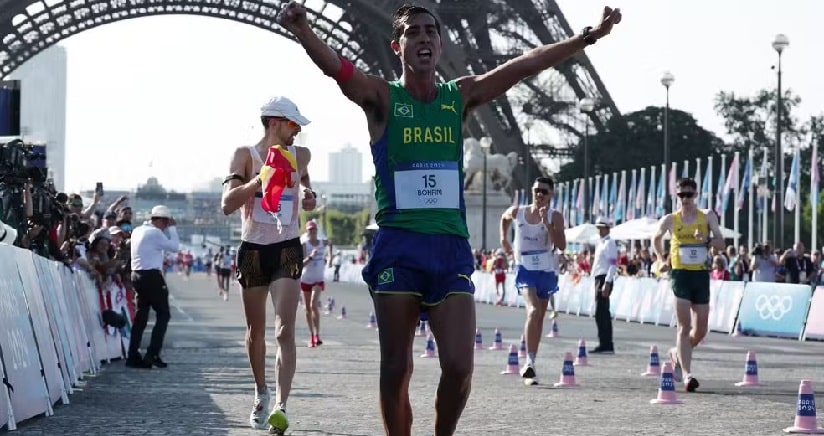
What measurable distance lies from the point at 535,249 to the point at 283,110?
17.1 ft

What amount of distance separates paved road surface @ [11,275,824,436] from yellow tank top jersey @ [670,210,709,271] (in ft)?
3.07

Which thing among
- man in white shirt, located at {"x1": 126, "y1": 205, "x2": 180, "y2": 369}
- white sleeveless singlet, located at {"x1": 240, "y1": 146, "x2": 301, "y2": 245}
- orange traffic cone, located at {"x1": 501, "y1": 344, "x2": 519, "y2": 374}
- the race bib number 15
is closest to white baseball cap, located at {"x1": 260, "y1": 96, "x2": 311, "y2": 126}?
white sleeveless singlet, located at {"x1": 240, "y1": 146, "x2": 301, "y2": 245}

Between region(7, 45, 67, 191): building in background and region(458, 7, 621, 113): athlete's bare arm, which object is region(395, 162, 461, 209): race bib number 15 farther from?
region(7, 45, 67, 191): building in background

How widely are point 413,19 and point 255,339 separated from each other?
12.0 ft

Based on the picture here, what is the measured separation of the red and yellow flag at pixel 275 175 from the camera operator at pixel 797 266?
2443cm

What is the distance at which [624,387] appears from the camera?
1398 cm

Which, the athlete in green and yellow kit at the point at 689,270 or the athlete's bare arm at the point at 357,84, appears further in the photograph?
the athlete in green and yellow kit at the point at 689,270

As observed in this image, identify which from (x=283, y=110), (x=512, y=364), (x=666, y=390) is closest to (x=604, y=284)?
(x=512, y=364)

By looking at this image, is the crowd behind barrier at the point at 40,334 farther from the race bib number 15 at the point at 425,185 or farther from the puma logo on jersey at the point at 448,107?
the puma logo on jersey at the point at 448,107

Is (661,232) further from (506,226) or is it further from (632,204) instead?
(632,204)

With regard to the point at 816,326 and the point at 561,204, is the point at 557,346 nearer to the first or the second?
the point at 816,326

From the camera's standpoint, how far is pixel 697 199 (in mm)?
46281

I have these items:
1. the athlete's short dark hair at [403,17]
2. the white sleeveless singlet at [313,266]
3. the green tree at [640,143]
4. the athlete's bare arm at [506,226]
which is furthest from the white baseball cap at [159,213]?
the green tree at [640,143]

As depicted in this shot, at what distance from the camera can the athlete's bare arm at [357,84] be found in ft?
21.3
